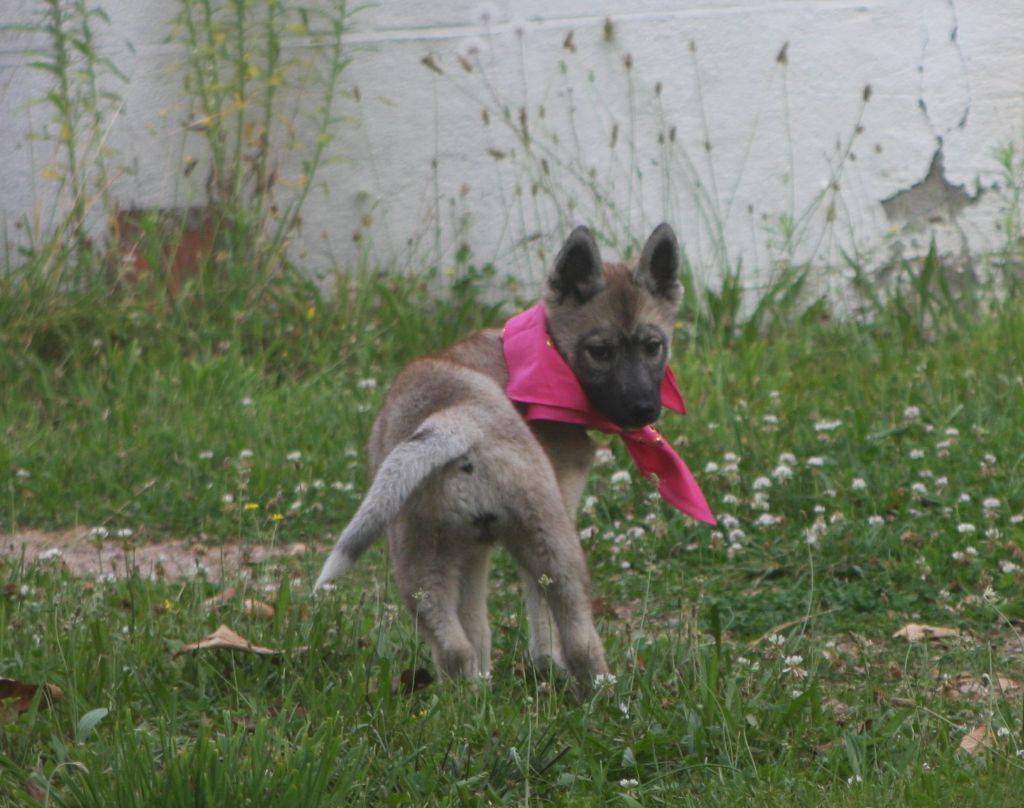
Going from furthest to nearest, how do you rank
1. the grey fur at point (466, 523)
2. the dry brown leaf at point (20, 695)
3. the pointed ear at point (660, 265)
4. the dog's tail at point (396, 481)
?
the pointed ear at point (660, 265), the grey fur at point (466, 523), the dog's tail at point (396, 481), the dry brown leaf at point (20, 695)

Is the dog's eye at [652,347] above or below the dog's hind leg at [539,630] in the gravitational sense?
above

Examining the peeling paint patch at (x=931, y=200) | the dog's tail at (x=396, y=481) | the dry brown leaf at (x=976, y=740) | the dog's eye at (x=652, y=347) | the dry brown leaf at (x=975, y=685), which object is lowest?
the dry brown leaf at (x=975, y=685)

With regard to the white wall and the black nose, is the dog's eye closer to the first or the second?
the black nose

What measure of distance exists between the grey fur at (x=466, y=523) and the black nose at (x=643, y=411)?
22.1 inches

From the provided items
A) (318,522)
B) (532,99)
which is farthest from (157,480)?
(532,99)

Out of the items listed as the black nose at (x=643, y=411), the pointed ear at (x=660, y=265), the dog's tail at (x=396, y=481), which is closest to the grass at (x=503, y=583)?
the dog's tail at (x=396, y=481)

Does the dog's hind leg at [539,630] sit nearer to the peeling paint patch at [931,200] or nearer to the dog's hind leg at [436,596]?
the dog's hind leg at [436,596]

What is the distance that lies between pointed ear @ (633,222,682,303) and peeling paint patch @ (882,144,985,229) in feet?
12.9

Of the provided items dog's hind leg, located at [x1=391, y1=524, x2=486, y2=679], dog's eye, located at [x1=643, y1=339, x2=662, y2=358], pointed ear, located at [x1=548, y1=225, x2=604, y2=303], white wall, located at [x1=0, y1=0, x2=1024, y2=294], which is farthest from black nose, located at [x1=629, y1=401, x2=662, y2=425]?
white wall, located at [x1=0, y1=0, x2=1024, y2=294]

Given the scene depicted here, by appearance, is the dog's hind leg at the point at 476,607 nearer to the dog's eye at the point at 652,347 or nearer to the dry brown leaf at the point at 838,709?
the dry brown leaf at the point at 838,709

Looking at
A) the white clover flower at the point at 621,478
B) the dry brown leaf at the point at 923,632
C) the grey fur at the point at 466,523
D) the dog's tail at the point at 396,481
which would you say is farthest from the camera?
the white clover flower at the point at 621,478

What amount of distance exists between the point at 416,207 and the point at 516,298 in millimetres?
893

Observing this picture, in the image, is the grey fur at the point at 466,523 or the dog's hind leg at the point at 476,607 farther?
the dog's hind leg at the point at 476,607

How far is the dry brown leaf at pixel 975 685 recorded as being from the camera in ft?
11.9
